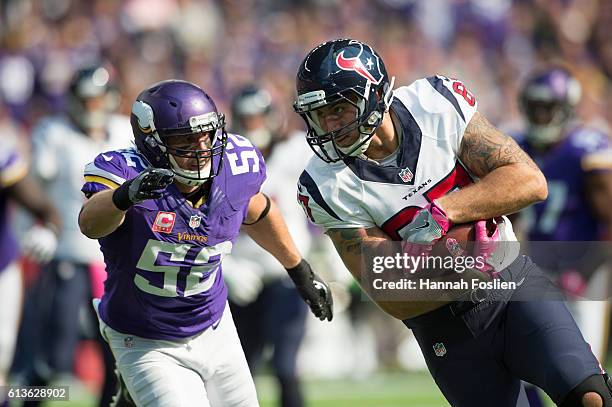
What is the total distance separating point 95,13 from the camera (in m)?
12.5

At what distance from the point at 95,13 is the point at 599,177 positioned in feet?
24.4

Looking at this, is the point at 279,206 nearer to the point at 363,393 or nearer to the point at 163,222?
the point at 363,393

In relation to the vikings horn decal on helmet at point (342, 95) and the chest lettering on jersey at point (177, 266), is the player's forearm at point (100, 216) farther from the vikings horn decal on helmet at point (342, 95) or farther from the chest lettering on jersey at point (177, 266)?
the vikings horn decal on helmet at point (342, 95)

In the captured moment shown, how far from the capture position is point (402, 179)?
4.14 m

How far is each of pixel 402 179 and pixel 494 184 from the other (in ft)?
1.11

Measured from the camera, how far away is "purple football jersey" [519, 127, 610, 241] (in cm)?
657

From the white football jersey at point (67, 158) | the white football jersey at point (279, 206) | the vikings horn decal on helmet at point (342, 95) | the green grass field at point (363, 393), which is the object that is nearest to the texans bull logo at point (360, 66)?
the vikings horn decal on helmet at point (342, 95)

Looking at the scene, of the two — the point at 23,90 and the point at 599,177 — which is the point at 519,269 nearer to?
the point at 599,177

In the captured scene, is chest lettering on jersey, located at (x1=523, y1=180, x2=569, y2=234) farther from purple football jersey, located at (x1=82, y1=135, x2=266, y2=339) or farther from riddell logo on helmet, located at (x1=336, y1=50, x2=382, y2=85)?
riddell logo on helmet, located at (x1=336, y1=50, x2=382, y2=85)

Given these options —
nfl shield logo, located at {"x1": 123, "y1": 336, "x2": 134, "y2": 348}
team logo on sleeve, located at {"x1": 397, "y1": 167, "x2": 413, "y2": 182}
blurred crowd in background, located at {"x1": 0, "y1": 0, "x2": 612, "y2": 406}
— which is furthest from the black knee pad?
blurred crowd in background, located at {"x1": 0, "y1": 0, "x2": 612, "y2": 406}

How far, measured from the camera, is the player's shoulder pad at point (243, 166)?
4.51 metres

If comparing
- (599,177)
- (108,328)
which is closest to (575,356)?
(108,328)

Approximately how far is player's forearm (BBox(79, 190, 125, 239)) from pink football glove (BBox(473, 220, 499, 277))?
1.23m

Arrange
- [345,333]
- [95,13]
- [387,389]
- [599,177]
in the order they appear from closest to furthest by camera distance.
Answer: [599,177], [387,389], [345,333], [95,13]
